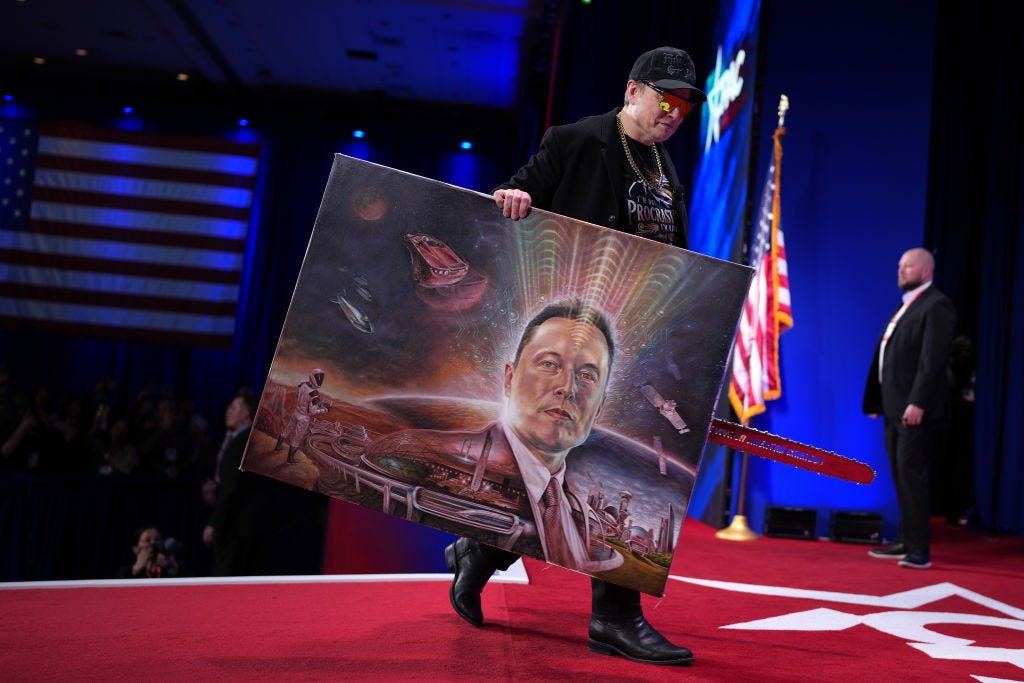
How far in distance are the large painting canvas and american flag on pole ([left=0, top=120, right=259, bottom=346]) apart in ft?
38.1

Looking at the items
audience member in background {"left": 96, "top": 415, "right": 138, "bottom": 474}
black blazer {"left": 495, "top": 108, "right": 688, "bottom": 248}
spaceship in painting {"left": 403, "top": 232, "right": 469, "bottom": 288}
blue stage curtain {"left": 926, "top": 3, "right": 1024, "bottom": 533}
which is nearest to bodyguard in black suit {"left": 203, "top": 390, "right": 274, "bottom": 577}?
audience member in background {"left": 96, "top": 415, "right": 138, "bottom": 474}

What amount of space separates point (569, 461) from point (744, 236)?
4182mm

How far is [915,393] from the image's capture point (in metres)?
4.89

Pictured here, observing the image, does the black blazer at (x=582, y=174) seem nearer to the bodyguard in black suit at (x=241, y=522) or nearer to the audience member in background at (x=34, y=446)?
the bodyguard in black suit at (x=241, y=522)

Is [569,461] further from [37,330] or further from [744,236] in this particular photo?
[37,330]

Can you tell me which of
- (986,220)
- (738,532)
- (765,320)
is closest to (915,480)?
(738,532)

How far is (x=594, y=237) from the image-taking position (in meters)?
2.14

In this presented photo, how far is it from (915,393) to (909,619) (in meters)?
1.90

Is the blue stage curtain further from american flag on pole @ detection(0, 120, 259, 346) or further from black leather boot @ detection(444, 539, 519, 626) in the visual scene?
american flag on pole @ detection(0, 120, 259, 346)

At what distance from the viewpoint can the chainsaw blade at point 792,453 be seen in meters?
2.28

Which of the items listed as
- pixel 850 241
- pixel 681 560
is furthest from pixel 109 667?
pixel 850 241

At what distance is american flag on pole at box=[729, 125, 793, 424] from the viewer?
5832 mm

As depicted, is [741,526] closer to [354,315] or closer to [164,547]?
[164,547]

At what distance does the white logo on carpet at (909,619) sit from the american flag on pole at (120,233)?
10684 millimetres
